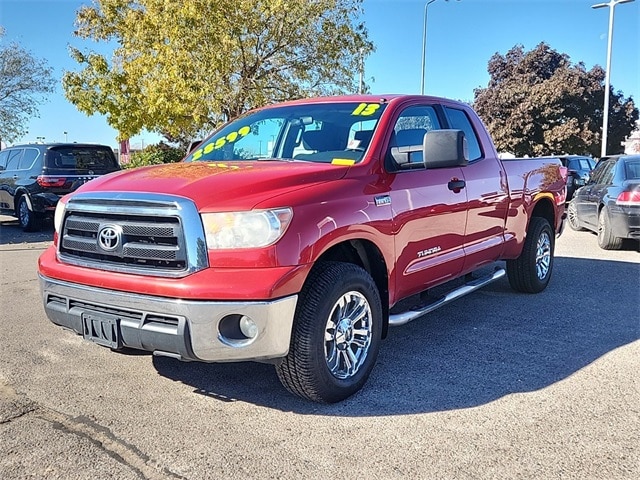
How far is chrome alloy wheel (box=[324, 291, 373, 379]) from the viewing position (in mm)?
3391

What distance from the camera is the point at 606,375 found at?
3.92 m

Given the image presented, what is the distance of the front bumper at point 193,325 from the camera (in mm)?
2922

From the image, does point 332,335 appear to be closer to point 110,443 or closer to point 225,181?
point 225,181

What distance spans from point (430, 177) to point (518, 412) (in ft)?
5.76

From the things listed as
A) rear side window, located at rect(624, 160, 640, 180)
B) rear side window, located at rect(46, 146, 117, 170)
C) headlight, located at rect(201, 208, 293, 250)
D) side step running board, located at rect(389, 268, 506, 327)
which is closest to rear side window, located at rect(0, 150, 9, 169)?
rear side window, located at rect(46, 146, 117, 170)

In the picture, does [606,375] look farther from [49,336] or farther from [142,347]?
[49,336]

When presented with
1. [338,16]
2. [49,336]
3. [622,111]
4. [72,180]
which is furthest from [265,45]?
[622,111]

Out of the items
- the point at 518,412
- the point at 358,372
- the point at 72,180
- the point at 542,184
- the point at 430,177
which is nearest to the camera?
the point at 518,412

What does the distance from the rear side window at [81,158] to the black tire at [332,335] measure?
9.83 meters

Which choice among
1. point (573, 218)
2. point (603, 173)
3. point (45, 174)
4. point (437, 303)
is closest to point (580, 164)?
point (573, 218)

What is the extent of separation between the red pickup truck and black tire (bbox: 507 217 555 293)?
162 cm

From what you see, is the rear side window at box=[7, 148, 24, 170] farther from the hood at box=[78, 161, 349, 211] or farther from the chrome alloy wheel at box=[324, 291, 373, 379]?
the chrome alloy wheel at box=[324, 291, 373, 379]

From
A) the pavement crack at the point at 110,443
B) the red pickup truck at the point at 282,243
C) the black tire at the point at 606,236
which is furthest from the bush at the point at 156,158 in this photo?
the pavement crack at the point at 110,443

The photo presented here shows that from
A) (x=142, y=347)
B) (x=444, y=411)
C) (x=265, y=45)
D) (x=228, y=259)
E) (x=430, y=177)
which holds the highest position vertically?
(x=265, y=45)
